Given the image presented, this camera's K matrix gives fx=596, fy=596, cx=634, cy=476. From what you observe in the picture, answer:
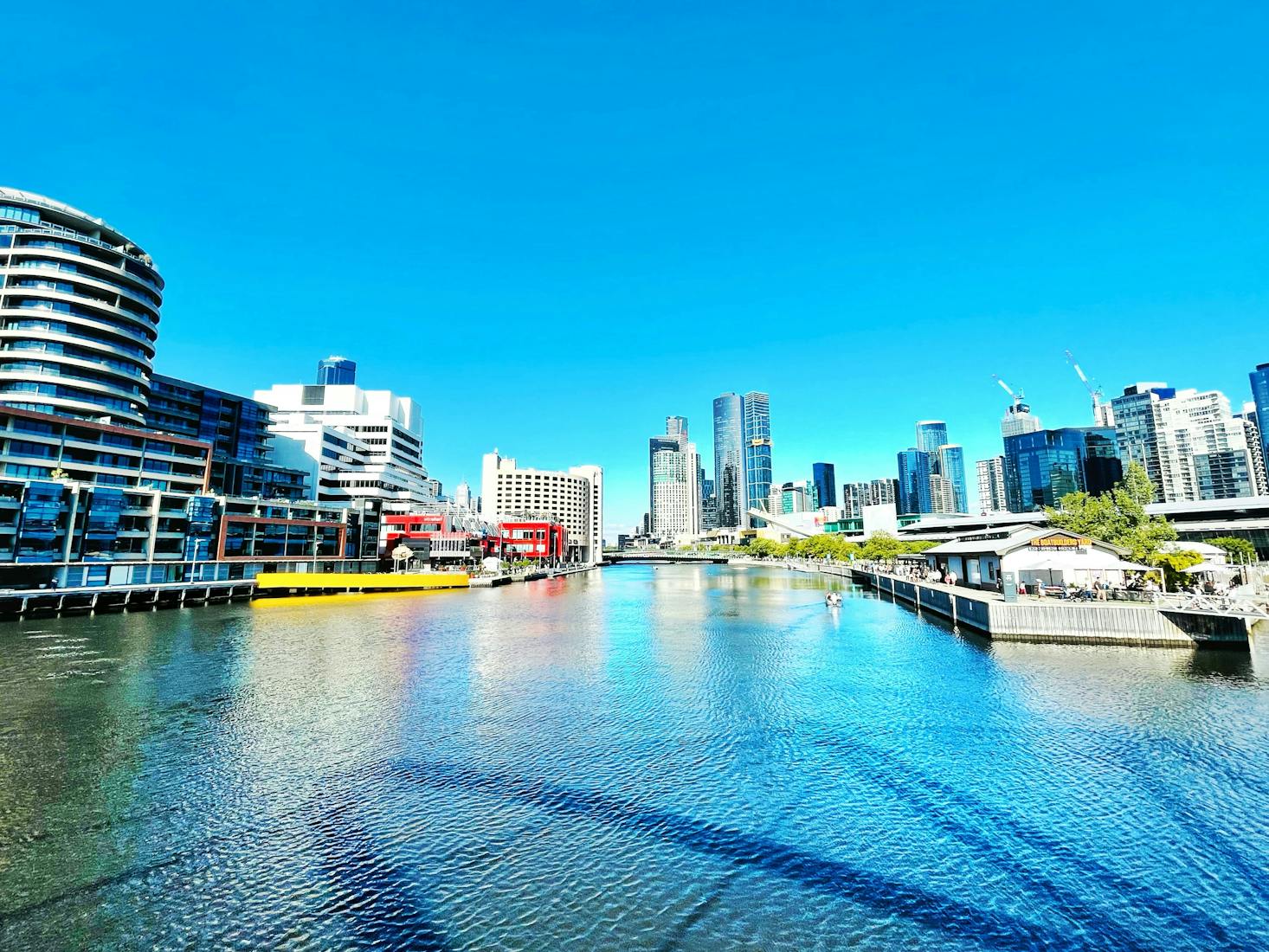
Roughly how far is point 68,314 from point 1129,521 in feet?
444

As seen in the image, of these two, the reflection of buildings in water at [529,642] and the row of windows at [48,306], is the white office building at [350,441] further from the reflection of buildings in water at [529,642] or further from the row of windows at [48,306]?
the reflection of buildings in water at [529,642]

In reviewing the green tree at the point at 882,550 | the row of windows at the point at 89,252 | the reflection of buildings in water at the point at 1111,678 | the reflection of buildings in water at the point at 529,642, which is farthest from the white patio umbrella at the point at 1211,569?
the row of windows at the point at 89,252

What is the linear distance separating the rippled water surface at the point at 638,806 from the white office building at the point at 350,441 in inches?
4012

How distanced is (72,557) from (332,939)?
90.4 m

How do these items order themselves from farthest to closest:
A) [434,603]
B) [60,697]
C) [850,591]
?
1. [850,591]
2. [434,603]
3. [60,697]

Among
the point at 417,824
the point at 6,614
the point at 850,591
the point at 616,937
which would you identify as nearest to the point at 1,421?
the point at 6,614

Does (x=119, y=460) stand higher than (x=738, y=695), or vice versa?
(x=119, y=460)

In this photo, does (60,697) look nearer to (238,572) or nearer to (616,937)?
(616,937)

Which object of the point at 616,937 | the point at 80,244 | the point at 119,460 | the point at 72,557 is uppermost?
the point at 80,244

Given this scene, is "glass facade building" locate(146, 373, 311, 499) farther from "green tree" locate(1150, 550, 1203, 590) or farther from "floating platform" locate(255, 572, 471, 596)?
"green tree" locate(1150, 550, 1203, 590)

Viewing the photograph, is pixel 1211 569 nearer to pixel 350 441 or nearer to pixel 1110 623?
pixel 1110 623

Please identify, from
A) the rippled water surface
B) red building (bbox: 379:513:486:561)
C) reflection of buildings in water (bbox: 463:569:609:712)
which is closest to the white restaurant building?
the rippled water surface

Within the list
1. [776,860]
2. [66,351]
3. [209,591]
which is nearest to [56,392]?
[66,351]

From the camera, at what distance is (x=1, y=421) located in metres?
74.9
